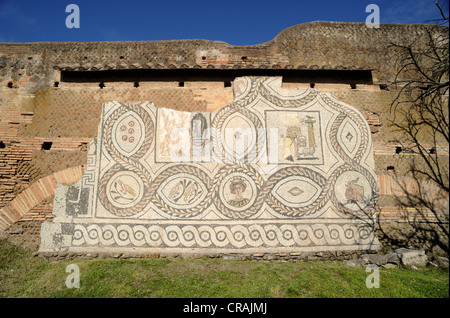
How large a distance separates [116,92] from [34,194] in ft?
7.79

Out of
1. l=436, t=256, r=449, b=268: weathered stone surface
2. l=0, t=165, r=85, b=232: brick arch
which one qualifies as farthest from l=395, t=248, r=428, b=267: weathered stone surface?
l=0, t=165, r=85, b=232: brick arch

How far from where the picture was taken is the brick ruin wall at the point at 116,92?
5152 millimetres

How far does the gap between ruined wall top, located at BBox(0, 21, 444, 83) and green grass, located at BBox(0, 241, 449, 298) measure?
4.08 m

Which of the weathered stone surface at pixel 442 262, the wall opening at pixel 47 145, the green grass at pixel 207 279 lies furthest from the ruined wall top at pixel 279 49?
the green grass at pixel 207 279

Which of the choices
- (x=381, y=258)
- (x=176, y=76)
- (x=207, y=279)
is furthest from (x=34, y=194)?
(x=381, y=258)

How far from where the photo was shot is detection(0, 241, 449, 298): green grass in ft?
12.1

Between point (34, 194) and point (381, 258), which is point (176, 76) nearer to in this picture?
point (34, 194)

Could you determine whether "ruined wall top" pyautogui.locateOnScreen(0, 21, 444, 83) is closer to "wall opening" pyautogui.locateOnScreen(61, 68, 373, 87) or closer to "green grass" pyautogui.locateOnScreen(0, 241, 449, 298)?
"wall opening" pyautogui.locateOnScreen(61, 68, 373, 87)

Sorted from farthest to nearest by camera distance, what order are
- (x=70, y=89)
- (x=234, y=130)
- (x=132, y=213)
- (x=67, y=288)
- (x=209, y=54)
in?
(x=209, y=54) → (x=70, y=89) → (x=234, y=130) → (x=132, y=213) → (x=67, y=288)

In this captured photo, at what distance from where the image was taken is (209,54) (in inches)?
249
